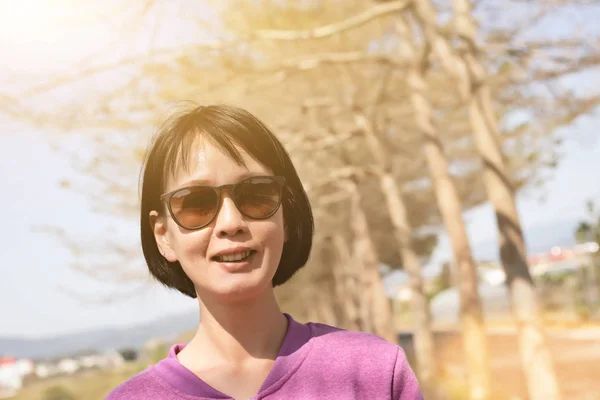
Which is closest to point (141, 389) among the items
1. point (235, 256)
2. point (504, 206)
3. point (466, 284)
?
point (235, 256)

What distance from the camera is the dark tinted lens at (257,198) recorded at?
1.60 meters

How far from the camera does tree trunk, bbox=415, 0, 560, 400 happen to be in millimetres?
6949

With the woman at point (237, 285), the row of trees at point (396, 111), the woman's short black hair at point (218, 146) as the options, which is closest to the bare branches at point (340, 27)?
the row of trees at point (396, 111)

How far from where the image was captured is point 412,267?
44.8 ft

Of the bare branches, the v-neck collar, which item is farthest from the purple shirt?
the bare branches

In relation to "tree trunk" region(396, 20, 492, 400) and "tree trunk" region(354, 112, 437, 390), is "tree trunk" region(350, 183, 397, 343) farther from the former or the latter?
"tree trunk" region(396, 20, 492, 400)

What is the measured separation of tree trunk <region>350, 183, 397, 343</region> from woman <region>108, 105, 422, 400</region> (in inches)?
515

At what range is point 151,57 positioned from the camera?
26.0 feet

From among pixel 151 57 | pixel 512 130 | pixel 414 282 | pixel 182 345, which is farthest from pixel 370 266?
pixel 182 345

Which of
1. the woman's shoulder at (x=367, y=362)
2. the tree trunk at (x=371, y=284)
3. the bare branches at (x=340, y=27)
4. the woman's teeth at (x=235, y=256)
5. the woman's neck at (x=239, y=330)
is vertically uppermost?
the bare branches at (x=340, y=27)

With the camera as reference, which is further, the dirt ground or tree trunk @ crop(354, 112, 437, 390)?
tree trunk @ crop(354, 112, 437, 390)

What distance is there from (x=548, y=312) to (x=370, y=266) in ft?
35.9

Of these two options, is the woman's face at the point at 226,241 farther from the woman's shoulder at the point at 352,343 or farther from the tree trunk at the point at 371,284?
the tree trunk at the point at 371,284

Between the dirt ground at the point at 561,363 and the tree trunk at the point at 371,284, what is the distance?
1.41 meters
